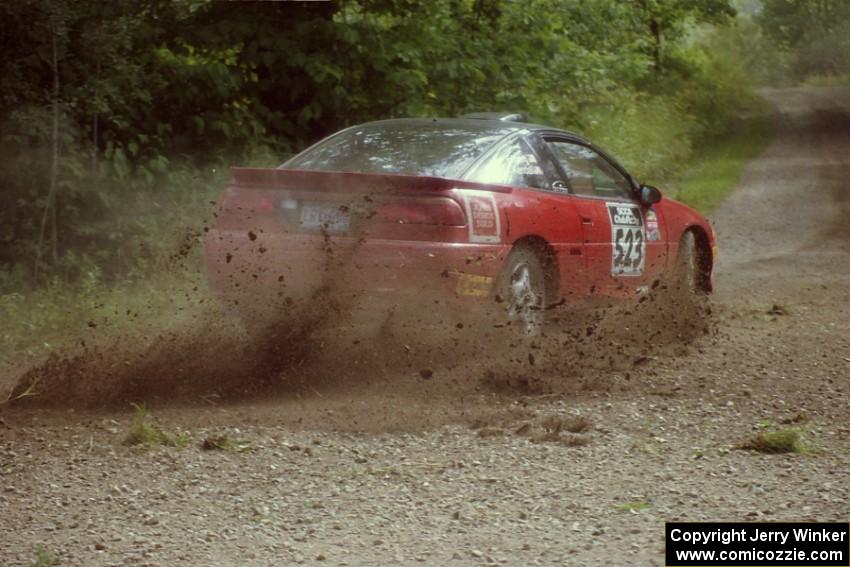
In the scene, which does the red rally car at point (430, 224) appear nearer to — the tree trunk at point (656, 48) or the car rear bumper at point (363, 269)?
the car rear bumper at point (363, 269)

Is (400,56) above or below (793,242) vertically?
above

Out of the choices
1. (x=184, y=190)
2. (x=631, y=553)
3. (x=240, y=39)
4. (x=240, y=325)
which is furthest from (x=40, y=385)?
(x=240, y=39)

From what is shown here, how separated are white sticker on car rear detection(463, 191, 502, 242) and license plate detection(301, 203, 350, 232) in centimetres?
75

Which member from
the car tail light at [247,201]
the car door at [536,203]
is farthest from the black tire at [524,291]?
the car tail light at [247,201]

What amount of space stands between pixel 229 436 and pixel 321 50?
8.02 meters

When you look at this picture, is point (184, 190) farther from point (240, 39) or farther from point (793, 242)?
point (793, 242)

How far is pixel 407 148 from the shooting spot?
343 inches

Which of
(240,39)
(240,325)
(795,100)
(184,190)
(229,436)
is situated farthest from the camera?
(795,100)

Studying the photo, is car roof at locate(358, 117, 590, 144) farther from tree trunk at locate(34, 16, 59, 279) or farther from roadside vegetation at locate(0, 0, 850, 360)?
tree trunk at locate(34, 16, 59, 279)

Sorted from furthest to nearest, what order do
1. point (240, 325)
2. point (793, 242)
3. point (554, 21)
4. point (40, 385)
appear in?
point (793, 242), point (554, 21), point (240, 325), point (40, 385)

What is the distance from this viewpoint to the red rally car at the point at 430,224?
25.2ft

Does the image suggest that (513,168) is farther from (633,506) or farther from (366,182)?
(633,506)

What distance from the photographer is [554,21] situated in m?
15.9

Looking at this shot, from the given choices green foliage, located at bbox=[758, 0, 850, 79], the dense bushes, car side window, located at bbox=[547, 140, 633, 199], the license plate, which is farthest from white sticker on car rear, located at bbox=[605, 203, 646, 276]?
green foliage, located at bbox=[758, 0, 850, 79]
